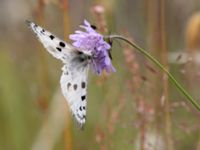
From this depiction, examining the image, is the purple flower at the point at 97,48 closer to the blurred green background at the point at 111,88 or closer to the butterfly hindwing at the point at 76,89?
the butterfly hindwing at the point at 76,89

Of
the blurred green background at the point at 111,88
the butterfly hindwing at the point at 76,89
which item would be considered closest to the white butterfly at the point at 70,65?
the butterfly hindwing at the point at 76,89

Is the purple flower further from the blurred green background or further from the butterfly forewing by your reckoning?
the blurred green background

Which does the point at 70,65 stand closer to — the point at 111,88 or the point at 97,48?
the point at 97,48

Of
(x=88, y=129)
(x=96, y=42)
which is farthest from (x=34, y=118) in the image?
(x=96, y=42)

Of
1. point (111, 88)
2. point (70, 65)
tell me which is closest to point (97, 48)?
point (70, 65)

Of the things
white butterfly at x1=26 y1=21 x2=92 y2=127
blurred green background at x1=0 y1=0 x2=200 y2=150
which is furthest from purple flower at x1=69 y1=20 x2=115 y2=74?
blurred green background at x1=0 y1=0 x2=200 y2=150

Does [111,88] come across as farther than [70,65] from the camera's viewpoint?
Yes

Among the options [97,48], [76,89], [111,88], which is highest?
[111,88]
